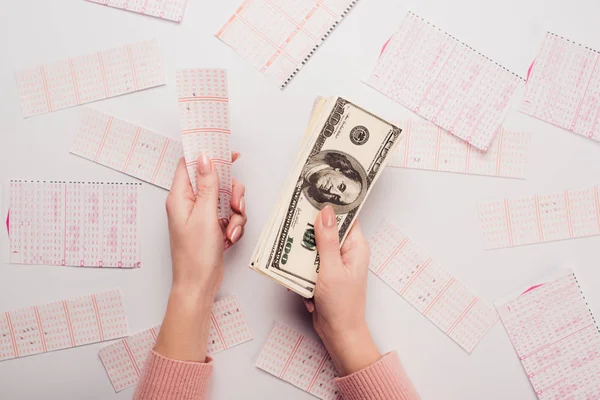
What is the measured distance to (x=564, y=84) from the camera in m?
1.23

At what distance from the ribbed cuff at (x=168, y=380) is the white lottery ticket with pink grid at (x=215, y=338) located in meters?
0.09

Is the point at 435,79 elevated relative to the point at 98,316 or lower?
elevated

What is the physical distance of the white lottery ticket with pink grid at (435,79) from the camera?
1213 mm

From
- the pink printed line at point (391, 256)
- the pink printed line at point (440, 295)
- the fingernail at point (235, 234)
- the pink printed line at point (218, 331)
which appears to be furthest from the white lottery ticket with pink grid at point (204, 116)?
the pink printed line at point (440, 295)

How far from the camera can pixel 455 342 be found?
1.23 metres

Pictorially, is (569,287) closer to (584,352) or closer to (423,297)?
(584,352)

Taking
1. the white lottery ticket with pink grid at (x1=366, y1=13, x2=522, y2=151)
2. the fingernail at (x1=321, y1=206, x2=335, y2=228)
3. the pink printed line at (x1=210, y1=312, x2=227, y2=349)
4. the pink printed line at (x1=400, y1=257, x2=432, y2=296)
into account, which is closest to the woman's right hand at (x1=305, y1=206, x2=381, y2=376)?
the fingernail at (x1=321, y1=206, x2=335, y2=228)

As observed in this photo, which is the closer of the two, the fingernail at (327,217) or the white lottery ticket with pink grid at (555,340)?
the fingernail at (327,217)

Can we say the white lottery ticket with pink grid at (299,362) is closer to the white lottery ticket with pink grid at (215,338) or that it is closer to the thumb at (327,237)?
the white lottery ticket with pink grid at (215,338)

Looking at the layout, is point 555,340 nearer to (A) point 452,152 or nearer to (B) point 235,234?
(A) point 452,152

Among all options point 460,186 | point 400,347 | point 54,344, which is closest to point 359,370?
point 400,347

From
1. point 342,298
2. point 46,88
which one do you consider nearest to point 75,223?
point 46,88

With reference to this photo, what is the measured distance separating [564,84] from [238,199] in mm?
813

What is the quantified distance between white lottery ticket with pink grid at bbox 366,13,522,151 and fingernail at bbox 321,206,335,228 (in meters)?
0.33
